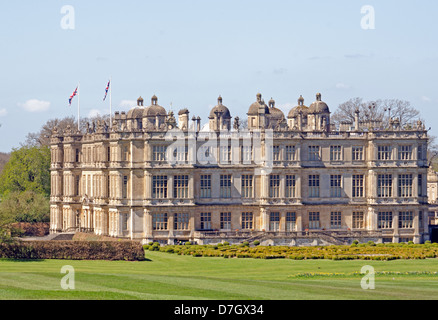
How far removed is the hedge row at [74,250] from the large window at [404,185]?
2664cm

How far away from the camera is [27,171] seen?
10800 cm

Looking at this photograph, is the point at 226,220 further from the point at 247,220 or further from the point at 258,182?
the point at 258,182

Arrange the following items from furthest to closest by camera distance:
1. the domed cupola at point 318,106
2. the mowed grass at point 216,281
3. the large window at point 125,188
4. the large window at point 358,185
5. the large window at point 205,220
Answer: the domed cupola at point 318,106 < the large window at point 358,185 < the large window at point 205,220 < the large window at point 125,188 < the mowed grass at point 216,281

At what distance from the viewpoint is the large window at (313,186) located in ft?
283

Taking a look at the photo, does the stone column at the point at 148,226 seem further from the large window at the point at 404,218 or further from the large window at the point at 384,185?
the large window at the point at 404,218

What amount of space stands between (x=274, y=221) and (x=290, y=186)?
3249 mm

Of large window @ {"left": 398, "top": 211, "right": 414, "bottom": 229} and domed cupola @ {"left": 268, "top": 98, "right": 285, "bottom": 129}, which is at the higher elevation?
domed cupola @ {"left": 268, "top": 98, "right": 285, "bottom": 129}

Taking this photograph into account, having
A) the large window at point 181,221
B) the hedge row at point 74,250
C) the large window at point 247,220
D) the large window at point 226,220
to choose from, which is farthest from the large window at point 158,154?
the hedge row at point 74,250

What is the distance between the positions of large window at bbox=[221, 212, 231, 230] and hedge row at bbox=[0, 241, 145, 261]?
15527 millimetres

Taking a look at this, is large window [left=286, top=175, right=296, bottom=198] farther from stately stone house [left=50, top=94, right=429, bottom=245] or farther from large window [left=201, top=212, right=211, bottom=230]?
large window [left=201, top=212, right=211, bottom=230]

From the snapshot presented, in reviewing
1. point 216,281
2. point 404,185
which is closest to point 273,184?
point 404,185

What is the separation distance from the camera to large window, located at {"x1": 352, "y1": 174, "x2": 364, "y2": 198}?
86875 mm

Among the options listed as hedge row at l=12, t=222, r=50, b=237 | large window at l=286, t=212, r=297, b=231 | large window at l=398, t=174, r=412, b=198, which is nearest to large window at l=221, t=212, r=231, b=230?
large window at l=286, t=212, r=297, b=231

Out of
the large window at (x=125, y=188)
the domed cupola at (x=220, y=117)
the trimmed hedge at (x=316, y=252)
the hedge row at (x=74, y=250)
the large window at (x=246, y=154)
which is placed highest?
the domed cupola at (x=220, y=117)
